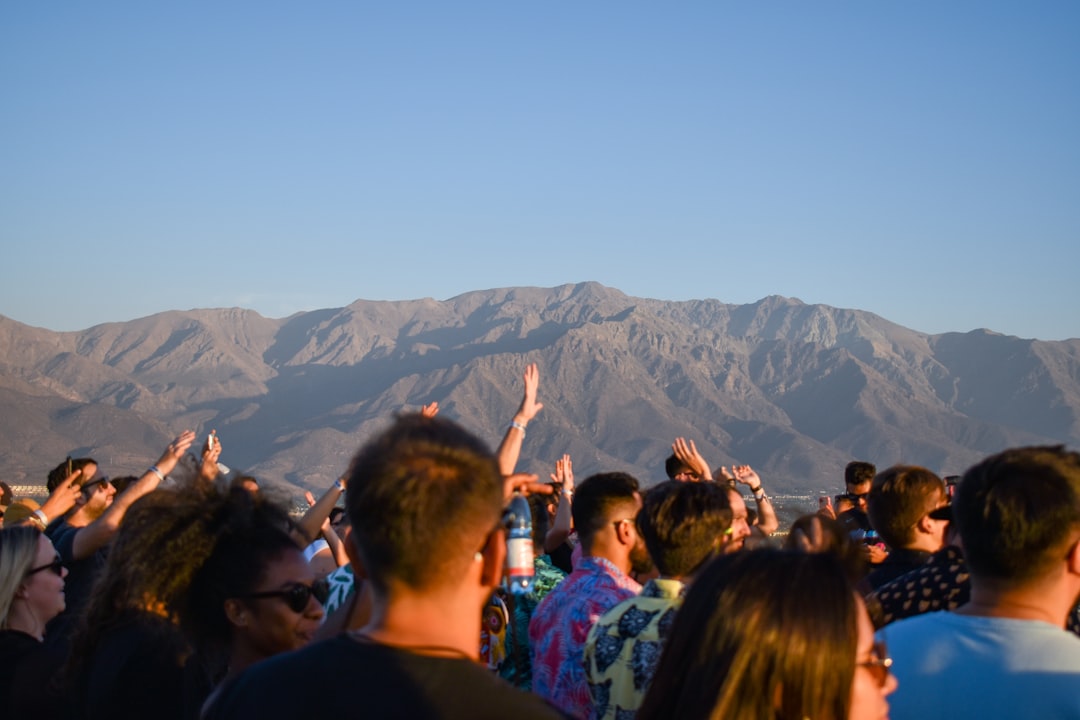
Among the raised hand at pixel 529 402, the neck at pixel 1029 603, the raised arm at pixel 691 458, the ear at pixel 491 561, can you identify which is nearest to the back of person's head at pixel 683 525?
the raised hand at pixel 529 402

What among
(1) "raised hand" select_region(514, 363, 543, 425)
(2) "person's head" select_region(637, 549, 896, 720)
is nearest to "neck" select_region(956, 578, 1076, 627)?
(2) "person's head" select_region(637, 549, 896, 720)

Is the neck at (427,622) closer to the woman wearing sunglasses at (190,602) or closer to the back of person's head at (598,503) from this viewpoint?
the woman wearing sunglasses at (190,602)

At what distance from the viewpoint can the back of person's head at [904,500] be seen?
17.3 ft

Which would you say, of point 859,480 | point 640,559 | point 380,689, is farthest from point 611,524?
point 859,480

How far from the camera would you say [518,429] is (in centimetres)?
500

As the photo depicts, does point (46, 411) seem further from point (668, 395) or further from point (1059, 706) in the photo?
point (1059, 706)

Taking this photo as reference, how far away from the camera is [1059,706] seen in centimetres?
304

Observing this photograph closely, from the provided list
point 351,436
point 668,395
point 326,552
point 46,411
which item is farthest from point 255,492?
point 668,395

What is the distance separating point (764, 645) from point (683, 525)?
1.76 metres

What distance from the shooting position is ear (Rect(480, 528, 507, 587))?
2.54 metres

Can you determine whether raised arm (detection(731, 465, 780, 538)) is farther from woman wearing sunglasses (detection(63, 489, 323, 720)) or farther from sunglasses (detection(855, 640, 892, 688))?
sunglasses (detection(855, 640, 892, 688))

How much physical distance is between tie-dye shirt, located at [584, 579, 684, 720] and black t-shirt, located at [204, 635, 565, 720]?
1729 millimetres

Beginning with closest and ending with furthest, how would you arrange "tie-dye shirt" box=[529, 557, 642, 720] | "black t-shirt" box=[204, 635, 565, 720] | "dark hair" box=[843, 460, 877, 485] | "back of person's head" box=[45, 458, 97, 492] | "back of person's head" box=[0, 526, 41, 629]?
1. "black t-shirt" box=[204, 635, 565, 720]
2. "back of person's head" box=[0, 526, 41, 629]
3. "tie-dye shirt" box=[529, 557, 642, 720]
4. "back of person's head" box=[45, 458, 97, 492]
5. "dark hair" box=[843, 460, 877, 485]

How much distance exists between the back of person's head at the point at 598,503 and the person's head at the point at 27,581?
2.16 m
